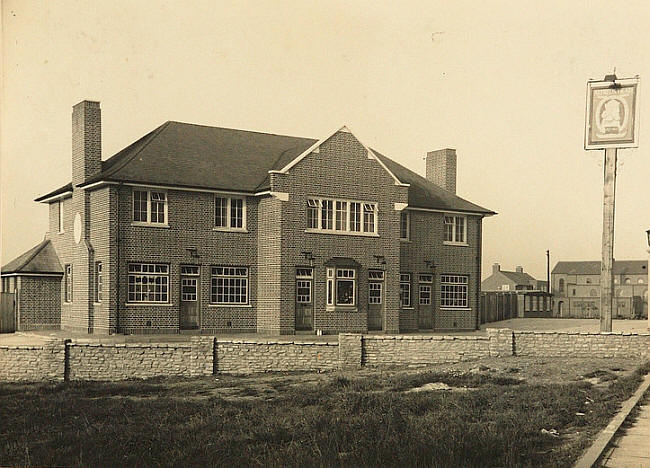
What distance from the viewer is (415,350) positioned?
20.7 m

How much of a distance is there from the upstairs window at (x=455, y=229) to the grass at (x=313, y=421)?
15.3 metres

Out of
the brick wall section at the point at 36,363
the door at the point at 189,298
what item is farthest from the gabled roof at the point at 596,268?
the brick wall section at the point at 36,363

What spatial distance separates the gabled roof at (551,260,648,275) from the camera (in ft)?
307

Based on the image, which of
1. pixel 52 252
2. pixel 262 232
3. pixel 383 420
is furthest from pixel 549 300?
pixel 383 420

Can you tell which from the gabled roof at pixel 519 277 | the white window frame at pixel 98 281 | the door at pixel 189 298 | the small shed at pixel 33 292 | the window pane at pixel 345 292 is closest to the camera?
the white window frame at pixel 98 281

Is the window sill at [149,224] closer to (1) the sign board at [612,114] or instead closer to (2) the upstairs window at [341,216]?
(2) the upstairs window at [341,216]

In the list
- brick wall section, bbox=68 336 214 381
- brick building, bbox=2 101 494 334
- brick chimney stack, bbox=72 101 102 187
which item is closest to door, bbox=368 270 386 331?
brick building, bbox=2 101 494 334

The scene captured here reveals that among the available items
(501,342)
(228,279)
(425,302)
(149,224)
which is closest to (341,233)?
(228,279)

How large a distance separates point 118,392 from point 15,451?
5.15 meters

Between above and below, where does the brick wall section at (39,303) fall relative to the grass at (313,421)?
above

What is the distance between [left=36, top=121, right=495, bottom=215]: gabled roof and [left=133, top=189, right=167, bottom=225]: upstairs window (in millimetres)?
534

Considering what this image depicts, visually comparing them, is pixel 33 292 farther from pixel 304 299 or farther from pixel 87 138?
pixel 304 299

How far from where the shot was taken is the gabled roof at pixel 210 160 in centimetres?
2680

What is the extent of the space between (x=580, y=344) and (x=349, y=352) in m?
6.47
